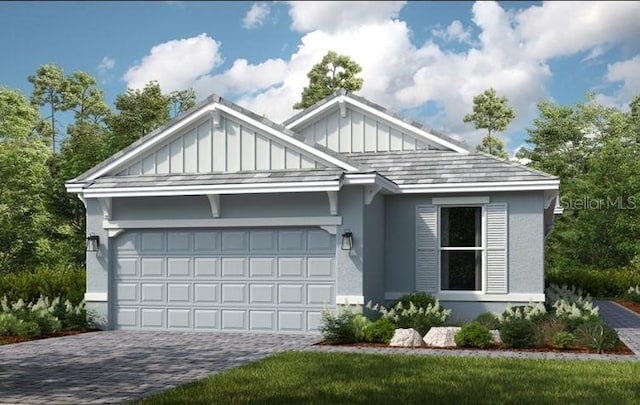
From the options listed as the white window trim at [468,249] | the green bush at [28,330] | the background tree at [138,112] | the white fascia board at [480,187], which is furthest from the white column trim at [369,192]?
the background tree at [138,112]

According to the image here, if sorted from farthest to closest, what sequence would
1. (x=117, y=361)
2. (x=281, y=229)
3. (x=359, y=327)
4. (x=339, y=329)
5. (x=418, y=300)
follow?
(x=418, y=300), (x=281, y=229), (x=359, y=327), (x=339, y=329), (x=117, y=361)

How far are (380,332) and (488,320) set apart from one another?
259cm

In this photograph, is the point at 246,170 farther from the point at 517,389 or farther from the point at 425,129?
the point at 517,389

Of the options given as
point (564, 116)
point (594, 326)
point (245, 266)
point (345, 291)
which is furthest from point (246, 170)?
point (564, 116)

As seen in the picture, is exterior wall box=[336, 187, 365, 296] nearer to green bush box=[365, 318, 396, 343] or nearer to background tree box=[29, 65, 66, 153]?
green bush box=[365, 318, 396, 343]

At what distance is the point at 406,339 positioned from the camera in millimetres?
13570

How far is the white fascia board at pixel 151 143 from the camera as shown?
53.3 feet

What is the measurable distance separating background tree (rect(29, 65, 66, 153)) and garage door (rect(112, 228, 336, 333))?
38559mm

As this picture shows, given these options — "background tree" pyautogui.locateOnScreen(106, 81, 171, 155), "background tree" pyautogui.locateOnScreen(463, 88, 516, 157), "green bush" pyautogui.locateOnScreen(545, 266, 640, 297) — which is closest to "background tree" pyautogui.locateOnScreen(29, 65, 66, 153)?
"background tree" pyautogui.locateOnScreen(106, 81, 171, 155)

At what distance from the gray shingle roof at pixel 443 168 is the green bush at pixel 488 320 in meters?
2.88

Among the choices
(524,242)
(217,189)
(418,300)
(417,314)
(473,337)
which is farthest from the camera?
(524,242)

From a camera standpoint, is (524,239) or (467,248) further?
(467,248)

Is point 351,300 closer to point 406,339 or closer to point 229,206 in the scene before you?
point 406,339

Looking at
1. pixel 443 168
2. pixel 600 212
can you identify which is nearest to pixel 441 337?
pixel 443 168
